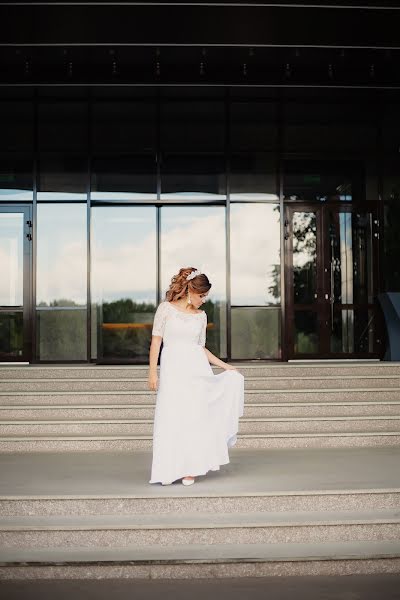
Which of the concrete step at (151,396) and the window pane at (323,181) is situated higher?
the window pane at (323,181)

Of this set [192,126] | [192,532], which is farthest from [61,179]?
[192,532]

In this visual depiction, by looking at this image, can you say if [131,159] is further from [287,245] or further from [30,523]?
[30,523]

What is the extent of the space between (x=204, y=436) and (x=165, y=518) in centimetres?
82

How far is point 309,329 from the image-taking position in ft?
37.9

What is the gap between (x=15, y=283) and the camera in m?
11.5

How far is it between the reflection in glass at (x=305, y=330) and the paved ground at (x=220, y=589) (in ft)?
23.5

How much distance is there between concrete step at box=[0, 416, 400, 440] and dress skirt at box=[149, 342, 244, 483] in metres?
1.77

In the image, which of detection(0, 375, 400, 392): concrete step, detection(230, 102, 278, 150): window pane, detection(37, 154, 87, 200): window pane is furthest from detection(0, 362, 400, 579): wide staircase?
detection(230, 102, 278, 150): window pane

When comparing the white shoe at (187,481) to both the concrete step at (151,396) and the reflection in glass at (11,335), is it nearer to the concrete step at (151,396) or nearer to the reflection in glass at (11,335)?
the concrete step at (151,396)

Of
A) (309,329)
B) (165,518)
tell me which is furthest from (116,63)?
(165,518)

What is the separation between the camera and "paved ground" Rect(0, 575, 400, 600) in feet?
13.4

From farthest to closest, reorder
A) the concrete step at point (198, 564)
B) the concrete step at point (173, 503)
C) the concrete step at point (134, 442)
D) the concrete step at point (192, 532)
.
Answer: the concrete step at point (134, 442)
the concrete step at point (173, 503)
the concrete step at point (192, 532)
the concrete step at point (198, 564)

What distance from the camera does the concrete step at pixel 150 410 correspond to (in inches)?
311

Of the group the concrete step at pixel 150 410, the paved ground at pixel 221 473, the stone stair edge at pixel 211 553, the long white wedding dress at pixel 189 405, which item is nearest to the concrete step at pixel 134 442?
the paved ground at pixel 221 473
